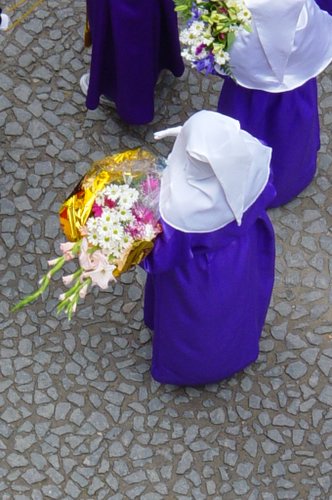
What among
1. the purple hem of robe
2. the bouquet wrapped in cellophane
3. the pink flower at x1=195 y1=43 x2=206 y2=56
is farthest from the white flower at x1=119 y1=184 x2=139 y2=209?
the purple hem of robe

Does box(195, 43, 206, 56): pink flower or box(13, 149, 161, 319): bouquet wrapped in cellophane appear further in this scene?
box(195, 43, 206, 56): pink flower

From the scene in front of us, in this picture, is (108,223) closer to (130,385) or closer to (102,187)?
(102,187)

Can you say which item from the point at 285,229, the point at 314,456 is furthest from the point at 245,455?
the point at 285,229

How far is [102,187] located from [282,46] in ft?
3.43

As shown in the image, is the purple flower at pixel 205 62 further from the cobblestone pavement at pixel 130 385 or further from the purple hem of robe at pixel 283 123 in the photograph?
the cobblestone pavement at pixel 130 385

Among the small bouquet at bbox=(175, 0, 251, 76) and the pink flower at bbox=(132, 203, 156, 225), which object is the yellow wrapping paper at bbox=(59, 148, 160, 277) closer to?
the pink flower at bbox=(132, 203, 156, 225)

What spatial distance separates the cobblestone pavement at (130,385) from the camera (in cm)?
402

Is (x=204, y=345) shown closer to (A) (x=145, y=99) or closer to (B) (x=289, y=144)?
(B) (x=289, y=144)

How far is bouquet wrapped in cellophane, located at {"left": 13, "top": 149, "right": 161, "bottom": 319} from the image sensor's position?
3.28 metres

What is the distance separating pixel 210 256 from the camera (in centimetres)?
366

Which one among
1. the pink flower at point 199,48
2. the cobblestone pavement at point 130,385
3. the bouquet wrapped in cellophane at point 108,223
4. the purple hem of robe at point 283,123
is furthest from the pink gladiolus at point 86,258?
the purple hem of robe at point 283,123

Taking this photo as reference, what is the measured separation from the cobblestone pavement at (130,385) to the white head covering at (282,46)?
2.48 feet

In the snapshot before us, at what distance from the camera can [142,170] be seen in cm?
350

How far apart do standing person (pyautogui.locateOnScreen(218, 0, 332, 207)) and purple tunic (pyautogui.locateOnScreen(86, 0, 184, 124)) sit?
0.47 metres
